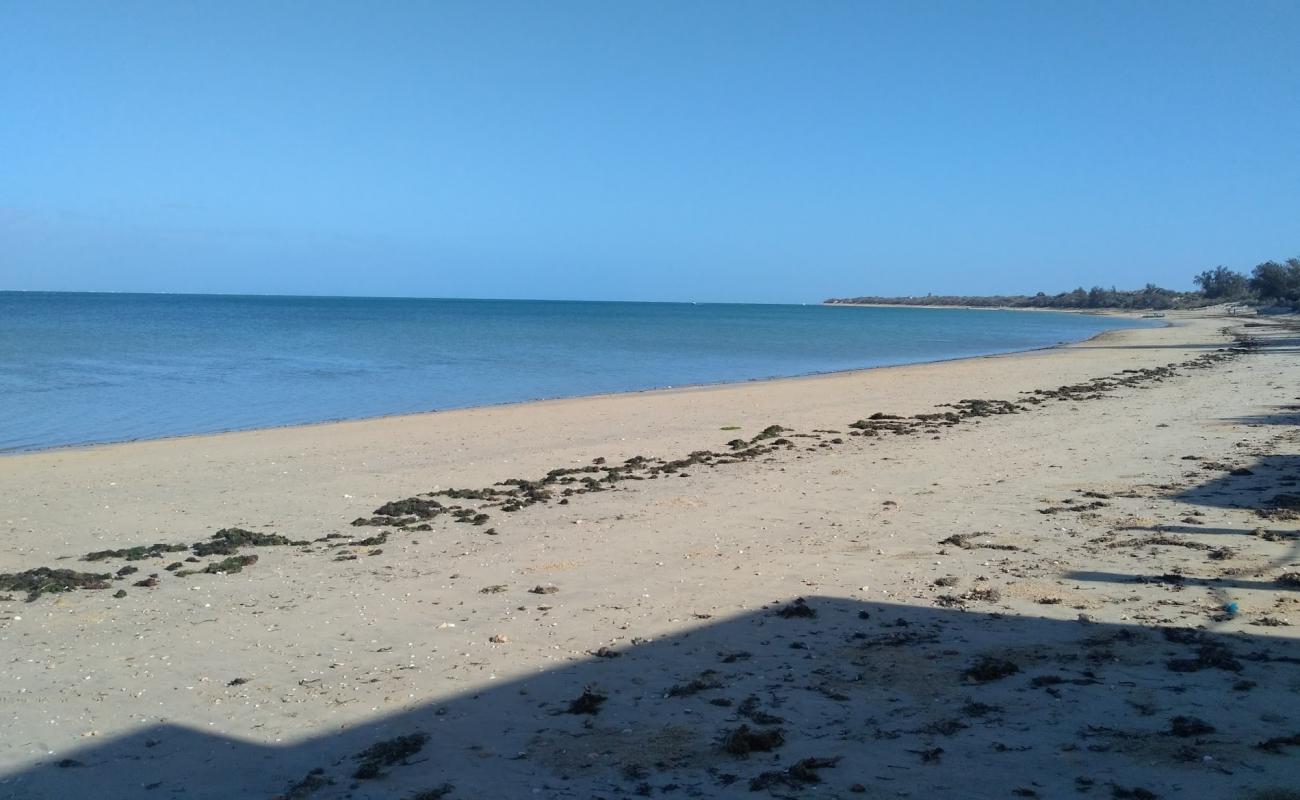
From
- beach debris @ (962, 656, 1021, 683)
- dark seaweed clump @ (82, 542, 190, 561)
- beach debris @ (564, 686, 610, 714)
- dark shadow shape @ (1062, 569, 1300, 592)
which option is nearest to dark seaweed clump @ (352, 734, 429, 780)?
beach debris @ (564, 686, 610, 714)

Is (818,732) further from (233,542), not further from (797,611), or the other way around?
(233,542)

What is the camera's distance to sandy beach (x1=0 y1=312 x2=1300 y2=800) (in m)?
4.05

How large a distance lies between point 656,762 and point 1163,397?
18.4 m

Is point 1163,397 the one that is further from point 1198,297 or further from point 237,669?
point 1198,297

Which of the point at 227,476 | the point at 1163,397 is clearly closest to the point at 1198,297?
the point at 1163,397

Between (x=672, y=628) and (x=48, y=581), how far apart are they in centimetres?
503

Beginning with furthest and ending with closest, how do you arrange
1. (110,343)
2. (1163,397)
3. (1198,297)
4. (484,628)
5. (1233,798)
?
(1198,297), (110,343), (1163,397), (484,628), (1233,798)

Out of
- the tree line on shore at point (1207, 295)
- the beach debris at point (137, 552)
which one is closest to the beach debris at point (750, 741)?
the beach debris at point (137, 552)

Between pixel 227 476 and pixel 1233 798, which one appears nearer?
pixel 1233 798

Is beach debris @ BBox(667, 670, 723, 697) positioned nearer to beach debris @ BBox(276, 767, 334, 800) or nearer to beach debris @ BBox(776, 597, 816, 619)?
beach debris @ BBox(776, 597, 816, 619)

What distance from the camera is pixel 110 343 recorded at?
45.4 meters

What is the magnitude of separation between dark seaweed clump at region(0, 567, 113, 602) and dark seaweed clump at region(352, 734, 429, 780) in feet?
13.8

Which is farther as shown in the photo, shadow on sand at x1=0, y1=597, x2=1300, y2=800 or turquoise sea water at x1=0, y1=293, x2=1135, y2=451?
turquoise sea water at x1=0, y1=293, x2=1135, y2=451

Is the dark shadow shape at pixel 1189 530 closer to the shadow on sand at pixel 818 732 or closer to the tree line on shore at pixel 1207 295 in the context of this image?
the shadow on sand at pixel 818 732
